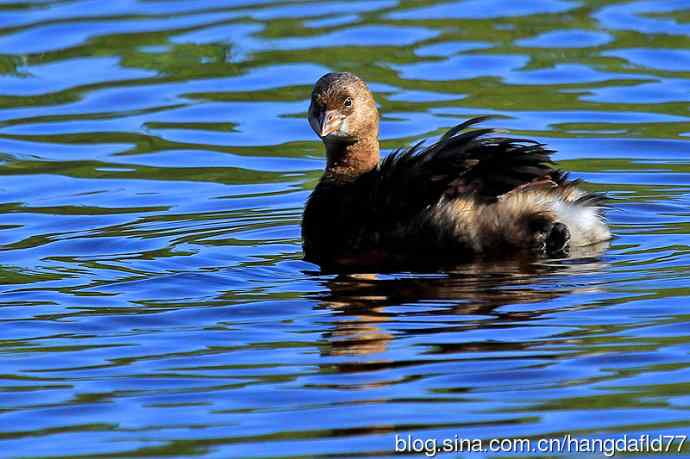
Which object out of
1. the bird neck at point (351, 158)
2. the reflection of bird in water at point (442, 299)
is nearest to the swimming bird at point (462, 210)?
the reflection of bird in water at point (442, 299)

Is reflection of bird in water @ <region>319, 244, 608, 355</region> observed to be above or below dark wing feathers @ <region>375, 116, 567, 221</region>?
below

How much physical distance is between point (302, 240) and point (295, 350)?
2659mm

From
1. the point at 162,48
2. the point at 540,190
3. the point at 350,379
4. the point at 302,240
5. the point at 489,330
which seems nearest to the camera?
the point at 350,379

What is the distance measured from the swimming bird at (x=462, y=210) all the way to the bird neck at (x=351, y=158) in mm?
578

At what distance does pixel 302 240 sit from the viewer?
10.8m

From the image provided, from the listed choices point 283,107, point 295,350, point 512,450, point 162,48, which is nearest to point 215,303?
point 295,350

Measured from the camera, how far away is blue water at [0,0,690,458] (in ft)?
23.8

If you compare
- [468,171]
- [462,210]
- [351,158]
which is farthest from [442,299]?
[351,158]

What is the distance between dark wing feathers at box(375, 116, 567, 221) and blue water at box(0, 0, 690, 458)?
463mm

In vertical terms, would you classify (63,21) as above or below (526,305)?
above

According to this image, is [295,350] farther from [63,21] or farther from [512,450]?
[63,21]

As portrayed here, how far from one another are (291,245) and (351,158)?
0.71 metres

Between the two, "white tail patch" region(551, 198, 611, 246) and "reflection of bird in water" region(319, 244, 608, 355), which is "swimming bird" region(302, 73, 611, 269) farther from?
"reflection of bird in water" region(319, 244, 608, 355)

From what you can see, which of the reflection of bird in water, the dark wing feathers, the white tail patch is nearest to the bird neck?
the dark wing feathers
